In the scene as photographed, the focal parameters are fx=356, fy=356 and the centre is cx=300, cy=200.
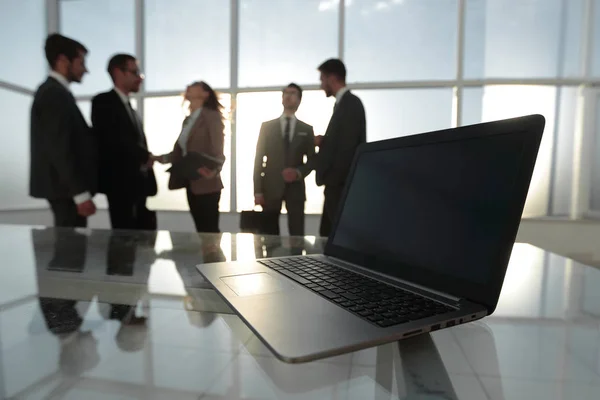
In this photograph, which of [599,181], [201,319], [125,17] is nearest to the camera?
[201,319]

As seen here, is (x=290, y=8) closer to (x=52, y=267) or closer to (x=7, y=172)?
(x=7, y=172)

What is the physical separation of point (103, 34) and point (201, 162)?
350cm

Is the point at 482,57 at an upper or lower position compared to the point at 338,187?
upper

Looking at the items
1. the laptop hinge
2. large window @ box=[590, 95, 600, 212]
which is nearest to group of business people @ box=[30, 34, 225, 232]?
the laptop hinge

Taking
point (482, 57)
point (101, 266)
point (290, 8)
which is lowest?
point (101, 266)

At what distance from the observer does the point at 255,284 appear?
61cm

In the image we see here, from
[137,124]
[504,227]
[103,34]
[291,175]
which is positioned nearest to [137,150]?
[137,124]

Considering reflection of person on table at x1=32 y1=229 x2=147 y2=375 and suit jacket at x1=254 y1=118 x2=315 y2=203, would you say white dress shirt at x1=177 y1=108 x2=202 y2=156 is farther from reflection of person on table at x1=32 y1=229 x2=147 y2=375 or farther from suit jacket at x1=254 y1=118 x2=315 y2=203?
reflection of person on table at x1=32 y1=229 x2=147 y2=375

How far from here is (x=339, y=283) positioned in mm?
588

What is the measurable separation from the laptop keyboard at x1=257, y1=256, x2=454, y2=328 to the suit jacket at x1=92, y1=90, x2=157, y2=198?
1.72 meters

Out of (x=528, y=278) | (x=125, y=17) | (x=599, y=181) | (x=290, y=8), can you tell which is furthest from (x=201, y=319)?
(x=125, y=17)

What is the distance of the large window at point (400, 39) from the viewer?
406 centimetres

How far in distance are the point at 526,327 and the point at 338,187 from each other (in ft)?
6.55

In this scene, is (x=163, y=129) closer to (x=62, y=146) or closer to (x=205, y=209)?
(x=205, y=209)
